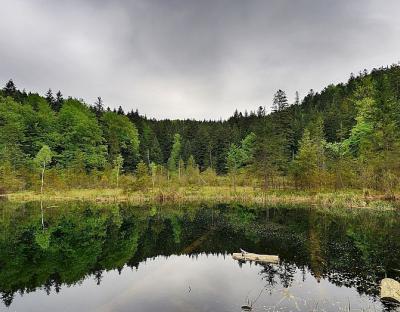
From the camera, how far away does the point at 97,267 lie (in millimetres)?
20125

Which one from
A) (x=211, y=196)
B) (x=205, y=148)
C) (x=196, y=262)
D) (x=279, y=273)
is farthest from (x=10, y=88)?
(x=279, y=273)

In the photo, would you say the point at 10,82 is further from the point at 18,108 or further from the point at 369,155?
the point at 369,155

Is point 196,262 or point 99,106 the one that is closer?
point 196,262

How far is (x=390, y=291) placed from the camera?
540 inches

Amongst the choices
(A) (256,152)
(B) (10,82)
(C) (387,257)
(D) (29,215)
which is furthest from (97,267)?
(B) (10,82)

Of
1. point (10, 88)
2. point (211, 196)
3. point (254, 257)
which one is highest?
point (10, 88)

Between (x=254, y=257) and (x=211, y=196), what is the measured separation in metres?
30.2

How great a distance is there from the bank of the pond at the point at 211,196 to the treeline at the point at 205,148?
2855 millimetres

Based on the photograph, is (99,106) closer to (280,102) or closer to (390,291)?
(280,102)

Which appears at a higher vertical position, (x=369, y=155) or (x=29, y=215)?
(x=369, y=155)

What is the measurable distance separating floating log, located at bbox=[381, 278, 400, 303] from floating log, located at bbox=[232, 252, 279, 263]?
21.2ft

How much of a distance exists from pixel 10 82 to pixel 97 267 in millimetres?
90293

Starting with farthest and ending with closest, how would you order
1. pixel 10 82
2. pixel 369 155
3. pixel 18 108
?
pixel 10 82, pixel 18 108, pixel 369 155

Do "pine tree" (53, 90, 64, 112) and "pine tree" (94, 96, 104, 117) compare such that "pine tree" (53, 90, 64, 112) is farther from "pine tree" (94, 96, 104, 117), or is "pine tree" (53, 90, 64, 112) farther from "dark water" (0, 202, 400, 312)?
"dark water" (0, 202, 400, 312)
